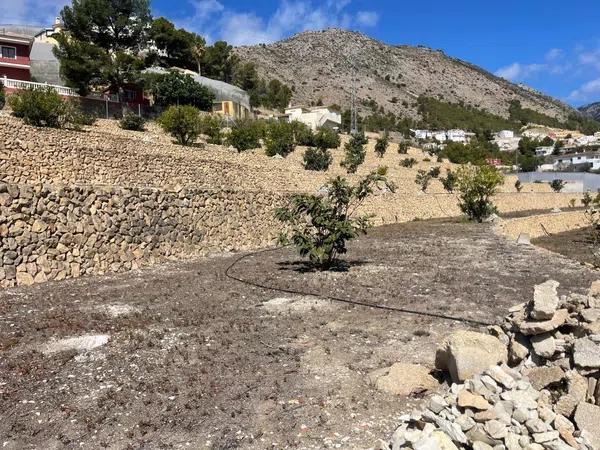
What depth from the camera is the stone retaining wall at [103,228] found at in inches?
431

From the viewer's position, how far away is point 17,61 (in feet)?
117

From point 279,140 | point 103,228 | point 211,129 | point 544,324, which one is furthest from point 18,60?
point 544,324

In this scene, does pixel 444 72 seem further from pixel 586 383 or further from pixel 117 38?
pixel 586 383

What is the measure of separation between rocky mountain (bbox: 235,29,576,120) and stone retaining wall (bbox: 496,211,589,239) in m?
59.2

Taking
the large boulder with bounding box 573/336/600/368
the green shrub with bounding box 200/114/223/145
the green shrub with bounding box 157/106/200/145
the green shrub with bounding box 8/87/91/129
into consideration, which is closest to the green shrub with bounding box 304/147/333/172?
the green shrub with bounding box 200/114/223/145

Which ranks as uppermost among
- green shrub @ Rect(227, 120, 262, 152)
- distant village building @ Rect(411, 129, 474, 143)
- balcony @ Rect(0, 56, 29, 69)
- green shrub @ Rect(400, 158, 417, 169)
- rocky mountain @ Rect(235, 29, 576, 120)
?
rocky mountain @ Rect(235, 29, 576, 120)

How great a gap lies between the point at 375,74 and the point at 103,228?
10855cm

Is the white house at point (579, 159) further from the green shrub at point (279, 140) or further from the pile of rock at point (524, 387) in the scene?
the pile of rock at point (524, 387)

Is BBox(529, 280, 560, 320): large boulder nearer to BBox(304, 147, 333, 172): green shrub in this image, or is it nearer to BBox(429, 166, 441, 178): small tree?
BBox(304, 147, 333, 172): green shrub

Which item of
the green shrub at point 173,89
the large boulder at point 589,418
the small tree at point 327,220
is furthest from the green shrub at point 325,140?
the large boulder at point 589,418

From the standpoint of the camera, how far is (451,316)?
26.3ft

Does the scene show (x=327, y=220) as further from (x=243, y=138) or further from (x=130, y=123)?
(x=243, y=138)

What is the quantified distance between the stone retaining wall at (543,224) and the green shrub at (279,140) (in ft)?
50.7

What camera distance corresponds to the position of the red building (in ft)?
115
